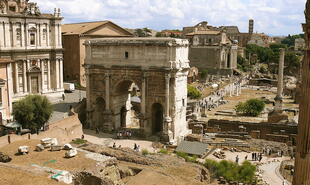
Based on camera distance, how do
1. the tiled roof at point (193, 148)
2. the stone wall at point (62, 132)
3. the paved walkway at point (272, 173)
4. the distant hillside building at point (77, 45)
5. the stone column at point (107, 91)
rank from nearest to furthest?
the stone wall at point (62, 132)
the paved walkway at point (272, 173)
the tiled roof at point (193, 148)
the stone column at point (107, 91)
the distant hillside building at point (77, 45)

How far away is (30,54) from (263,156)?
26.0m

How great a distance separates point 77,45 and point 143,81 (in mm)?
20452

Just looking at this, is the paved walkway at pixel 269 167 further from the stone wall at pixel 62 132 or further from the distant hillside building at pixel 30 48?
the distant hillside building at pixel 30 48

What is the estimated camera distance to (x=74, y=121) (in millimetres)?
28906

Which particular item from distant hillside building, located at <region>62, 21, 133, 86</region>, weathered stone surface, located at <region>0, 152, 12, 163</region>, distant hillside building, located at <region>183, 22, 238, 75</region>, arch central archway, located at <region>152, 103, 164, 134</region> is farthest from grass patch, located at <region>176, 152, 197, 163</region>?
distant hillside building, located at <region>183, 22, 238, 75</region>

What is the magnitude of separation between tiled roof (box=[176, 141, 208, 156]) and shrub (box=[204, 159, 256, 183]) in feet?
17.0

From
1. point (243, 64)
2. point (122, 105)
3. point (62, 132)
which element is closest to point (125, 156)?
point (62, 132)

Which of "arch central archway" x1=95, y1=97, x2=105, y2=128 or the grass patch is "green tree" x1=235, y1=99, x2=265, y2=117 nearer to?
"arch central archway" x1=95, y1=97, x2=105, y2=128

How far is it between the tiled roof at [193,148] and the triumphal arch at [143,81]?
7.71ft

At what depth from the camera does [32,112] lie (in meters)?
25.5

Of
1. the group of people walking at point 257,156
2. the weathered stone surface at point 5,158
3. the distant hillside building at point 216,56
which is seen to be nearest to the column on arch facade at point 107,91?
the group of people walking at point 257,156

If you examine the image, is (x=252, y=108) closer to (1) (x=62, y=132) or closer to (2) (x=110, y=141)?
(2) (x=110, y=141)

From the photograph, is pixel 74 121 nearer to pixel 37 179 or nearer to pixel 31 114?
pixel 31 114

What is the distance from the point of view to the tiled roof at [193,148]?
26.8 metres
